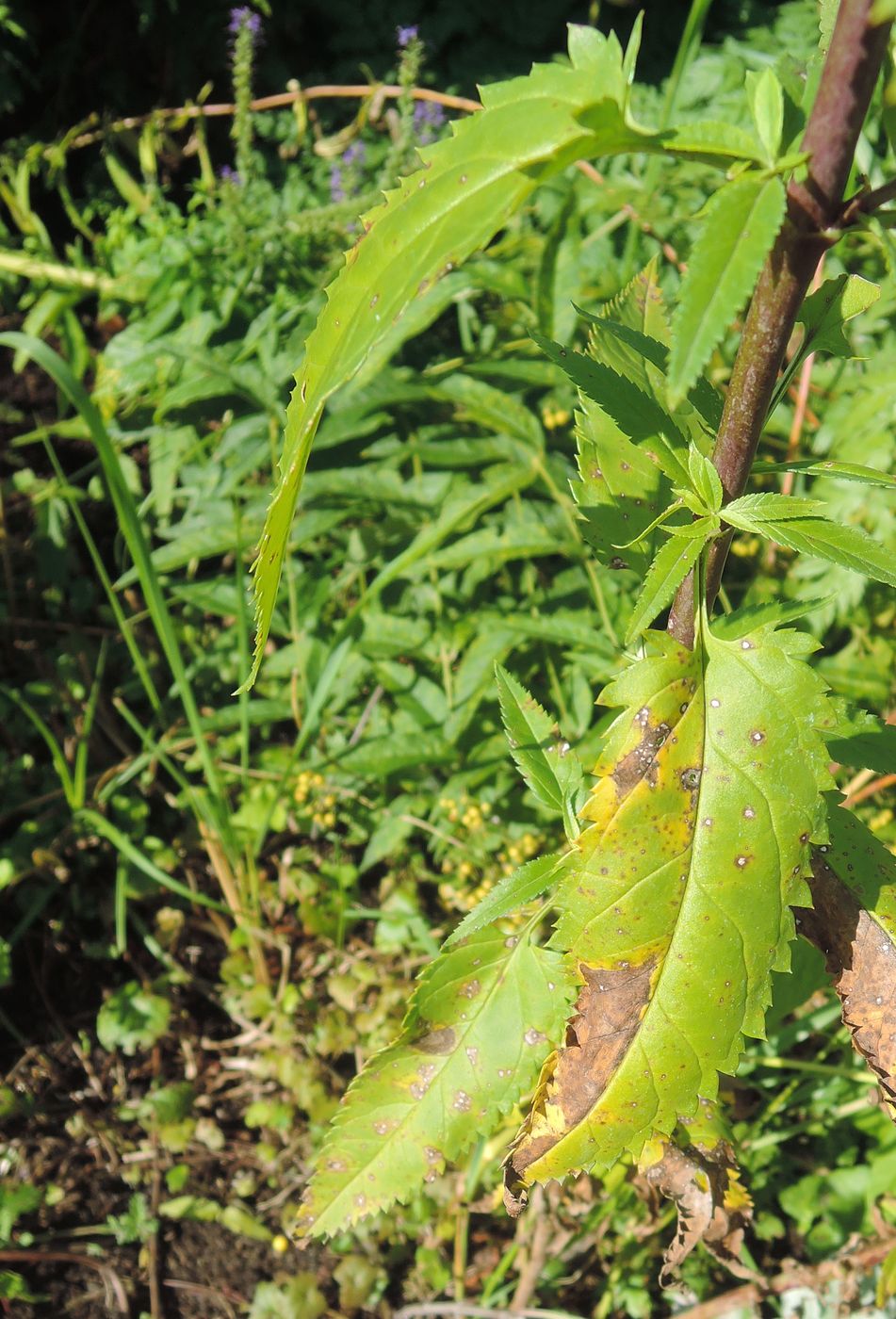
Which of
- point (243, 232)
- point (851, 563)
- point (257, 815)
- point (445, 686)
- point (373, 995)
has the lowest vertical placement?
point (373, 995)

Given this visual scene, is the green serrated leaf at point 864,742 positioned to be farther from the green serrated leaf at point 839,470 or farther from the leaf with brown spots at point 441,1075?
the leaf with brown spots at point 441,1075

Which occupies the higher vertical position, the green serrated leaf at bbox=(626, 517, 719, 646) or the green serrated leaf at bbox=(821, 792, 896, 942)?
the green serrated leaf at bbox=(626, 517, 719, 646)

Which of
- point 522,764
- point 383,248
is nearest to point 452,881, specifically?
point 522,764

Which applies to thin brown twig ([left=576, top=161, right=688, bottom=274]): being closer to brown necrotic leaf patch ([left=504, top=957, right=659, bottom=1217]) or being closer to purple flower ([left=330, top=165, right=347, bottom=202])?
purple flower ([left=330, top=165, right=347, bottom=202])

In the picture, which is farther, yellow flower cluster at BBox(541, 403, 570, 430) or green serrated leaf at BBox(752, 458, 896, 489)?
yellow flower cluster at BBox(541, 403, 570, 430)

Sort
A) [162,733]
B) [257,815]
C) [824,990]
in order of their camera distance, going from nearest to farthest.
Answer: [824,990] < [257,815] < [162,733]

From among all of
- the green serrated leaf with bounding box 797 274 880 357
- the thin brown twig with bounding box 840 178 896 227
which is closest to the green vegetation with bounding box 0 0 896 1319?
the green serrated leaf with bounding box 797 274 880 357

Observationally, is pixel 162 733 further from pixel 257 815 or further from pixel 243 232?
pixel 243 232

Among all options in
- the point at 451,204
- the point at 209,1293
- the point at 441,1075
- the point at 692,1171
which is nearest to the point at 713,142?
the point at 451,204

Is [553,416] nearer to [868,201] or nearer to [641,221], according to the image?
[641,221]
